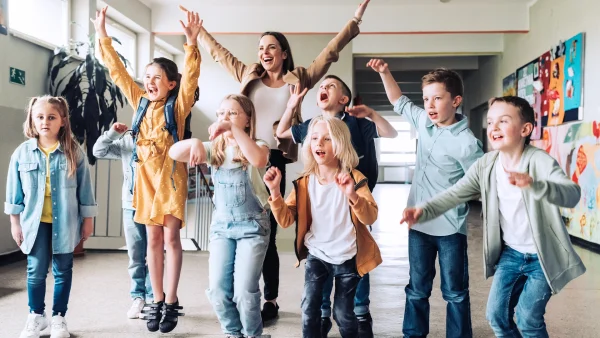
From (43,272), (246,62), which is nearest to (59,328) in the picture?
(43,272)

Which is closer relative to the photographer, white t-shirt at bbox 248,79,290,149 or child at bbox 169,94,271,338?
child at bbox 169,94,271,338

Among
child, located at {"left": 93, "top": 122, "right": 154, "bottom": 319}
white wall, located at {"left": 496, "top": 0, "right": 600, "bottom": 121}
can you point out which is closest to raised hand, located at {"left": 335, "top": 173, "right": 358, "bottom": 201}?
child, located at {"left": 93, "top": 122, "right": 154, "bottom": 319}

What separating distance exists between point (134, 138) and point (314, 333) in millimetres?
1227

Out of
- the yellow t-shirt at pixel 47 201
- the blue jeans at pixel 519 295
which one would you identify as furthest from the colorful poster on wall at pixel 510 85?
the yellow t-shirt at pixel 47 201

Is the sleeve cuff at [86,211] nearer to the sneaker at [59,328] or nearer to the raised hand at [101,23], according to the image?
the sneaker at [59,328]

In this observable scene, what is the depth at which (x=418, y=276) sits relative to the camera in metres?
2.21

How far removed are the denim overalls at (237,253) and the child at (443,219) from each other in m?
0.62

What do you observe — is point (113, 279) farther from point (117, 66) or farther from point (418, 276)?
point (418, 276)

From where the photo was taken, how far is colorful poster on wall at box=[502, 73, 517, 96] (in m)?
8.45

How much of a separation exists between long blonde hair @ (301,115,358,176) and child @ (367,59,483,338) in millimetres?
376

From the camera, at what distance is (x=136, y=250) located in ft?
8.89

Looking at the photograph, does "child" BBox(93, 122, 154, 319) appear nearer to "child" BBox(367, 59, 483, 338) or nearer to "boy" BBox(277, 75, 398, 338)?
"boy" BBox(277, 75, 398, 338)

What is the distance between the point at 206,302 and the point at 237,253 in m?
1.17

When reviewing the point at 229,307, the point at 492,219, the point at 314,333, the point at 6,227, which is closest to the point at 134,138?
the point at 229,307
